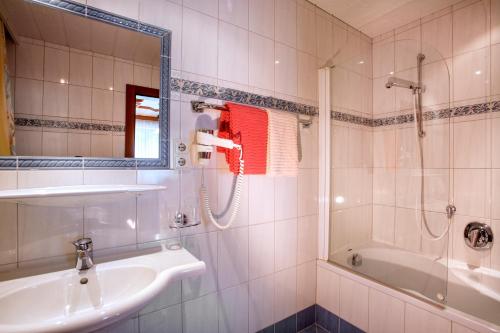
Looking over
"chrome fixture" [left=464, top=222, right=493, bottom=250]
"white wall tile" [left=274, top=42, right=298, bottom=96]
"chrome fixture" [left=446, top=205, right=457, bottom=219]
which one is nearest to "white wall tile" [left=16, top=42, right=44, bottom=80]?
"white wall tile" [left=274, top=42, right=298, bottom=96]

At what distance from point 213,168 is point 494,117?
1840 millimetres

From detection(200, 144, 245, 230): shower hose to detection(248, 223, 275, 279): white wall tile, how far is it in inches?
8.0

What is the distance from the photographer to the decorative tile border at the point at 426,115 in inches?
64.5

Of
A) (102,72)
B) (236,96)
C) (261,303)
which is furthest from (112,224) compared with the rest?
(261,303)

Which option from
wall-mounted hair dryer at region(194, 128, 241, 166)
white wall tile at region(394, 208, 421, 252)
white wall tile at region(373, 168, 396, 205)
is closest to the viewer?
wall-mounted hair dryer at region(194, 128, 241, 166)

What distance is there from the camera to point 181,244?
48.2 inches

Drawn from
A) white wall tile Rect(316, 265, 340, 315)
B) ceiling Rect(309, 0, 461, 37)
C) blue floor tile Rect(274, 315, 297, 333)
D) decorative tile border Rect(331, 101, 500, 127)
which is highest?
ceiling Rect(309, 0, 461, 37)

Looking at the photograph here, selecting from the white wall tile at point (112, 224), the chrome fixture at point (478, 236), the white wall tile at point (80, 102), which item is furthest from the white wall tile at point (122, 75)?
the chrome fixture at point (478, 236)

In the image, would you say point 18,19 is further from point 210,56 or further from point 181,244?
point 181,244

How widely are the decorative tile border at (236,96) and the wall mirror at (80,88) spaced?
0.09 meters

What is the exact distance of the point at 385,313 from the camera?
1.44 metres

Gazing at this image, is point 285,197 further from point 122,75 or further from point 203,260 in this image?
point 122,75

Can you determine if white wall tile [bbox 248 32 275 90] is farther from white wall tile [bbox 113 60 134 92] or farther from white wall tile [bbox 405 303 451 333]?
white wall tile [bbox 405 303 451 333]

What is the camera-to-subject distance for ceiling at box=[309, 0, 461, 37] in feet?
5.77
